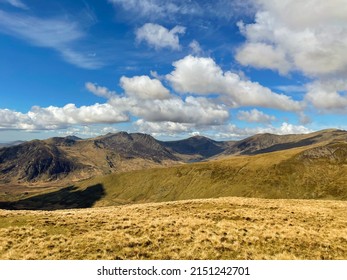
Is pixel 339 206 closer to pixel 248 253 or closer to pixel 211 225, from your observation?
pixel 211 225

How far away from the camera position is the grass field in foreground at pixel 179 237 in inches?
862

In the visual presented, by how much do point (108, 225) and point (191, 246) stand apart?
10.7 m

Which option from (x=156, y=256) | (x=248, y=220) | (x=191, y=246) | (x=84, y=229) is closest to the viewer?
(x=156, y=256)

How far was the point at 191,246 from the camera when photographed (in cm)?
2330

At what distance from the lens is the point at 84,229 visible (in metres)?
A: 28.8

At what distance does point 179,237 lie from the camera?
2566 centimetres

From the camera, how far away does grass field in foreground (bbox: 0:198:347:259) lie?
21.9 meters

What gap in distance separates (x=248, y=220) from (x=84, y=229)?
57.1 ft

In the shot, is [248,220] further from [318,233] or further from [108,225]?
[108,225]
